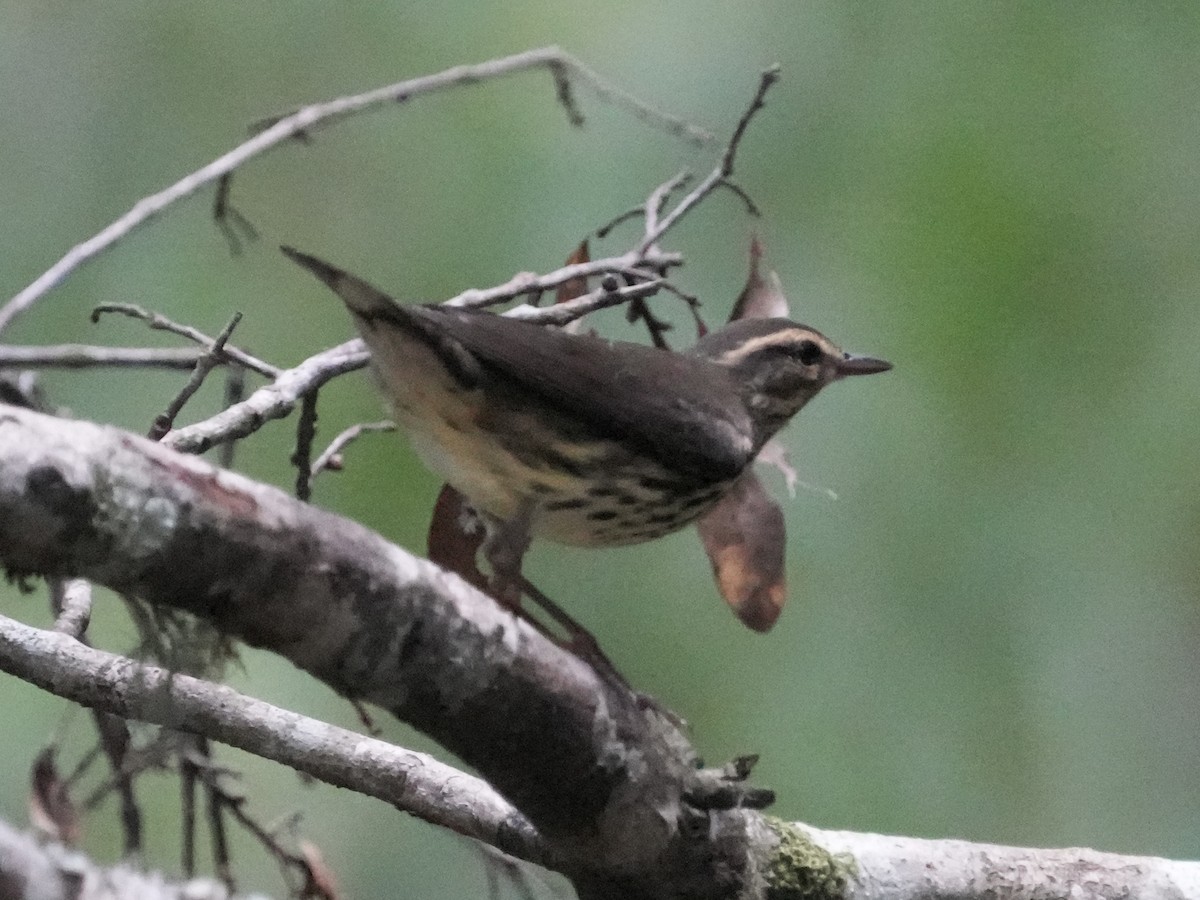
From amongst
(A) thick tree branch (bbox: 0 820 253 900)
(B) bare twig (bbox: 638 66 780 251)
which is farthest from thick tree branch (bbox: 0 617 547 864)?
(B) bare twig (bbox: 638 66 780 251)

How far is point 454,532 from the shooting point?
7.14ft

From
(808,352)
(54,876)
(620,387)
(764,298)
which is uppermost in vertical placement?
(764,298)

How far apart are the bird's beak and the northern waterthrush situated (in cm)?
52

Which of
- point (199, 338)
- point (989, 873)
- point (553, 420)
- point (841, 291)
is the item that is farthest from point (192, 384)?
point (841, 291)

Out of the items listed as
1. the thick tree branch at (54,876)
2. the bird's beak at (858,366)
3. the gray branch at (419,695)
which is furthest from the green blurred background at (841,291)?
the thick tree branch at (54,876)

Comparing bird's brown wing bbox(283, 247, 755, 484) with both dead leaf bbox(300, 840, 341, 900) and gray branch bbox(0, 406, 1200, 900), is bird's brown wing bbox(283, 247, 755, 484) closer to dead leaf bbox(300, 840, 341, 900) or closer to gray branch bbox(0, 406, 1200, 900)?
gray branch bbox(0, 406, 1200, 900)

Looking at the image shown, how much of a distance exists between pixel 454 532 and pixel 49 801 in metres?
0.69

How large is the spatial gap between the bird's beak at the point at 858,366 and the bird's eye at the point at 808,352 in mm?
78

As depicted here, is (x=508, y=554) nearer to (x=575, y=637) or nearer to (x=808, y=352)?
(x=575, y=637)

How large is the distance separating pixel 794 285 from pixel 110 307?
1868 millimetres

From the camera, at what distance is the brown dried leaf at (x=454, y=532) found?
214 centimetres

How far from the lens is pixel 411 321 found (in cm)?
183

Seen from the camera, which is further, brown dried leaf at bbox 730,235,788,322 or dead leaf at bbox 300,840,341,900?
brown dried leaf at bbox 730,235,788,322

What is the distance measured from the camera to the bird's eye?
2650mm
